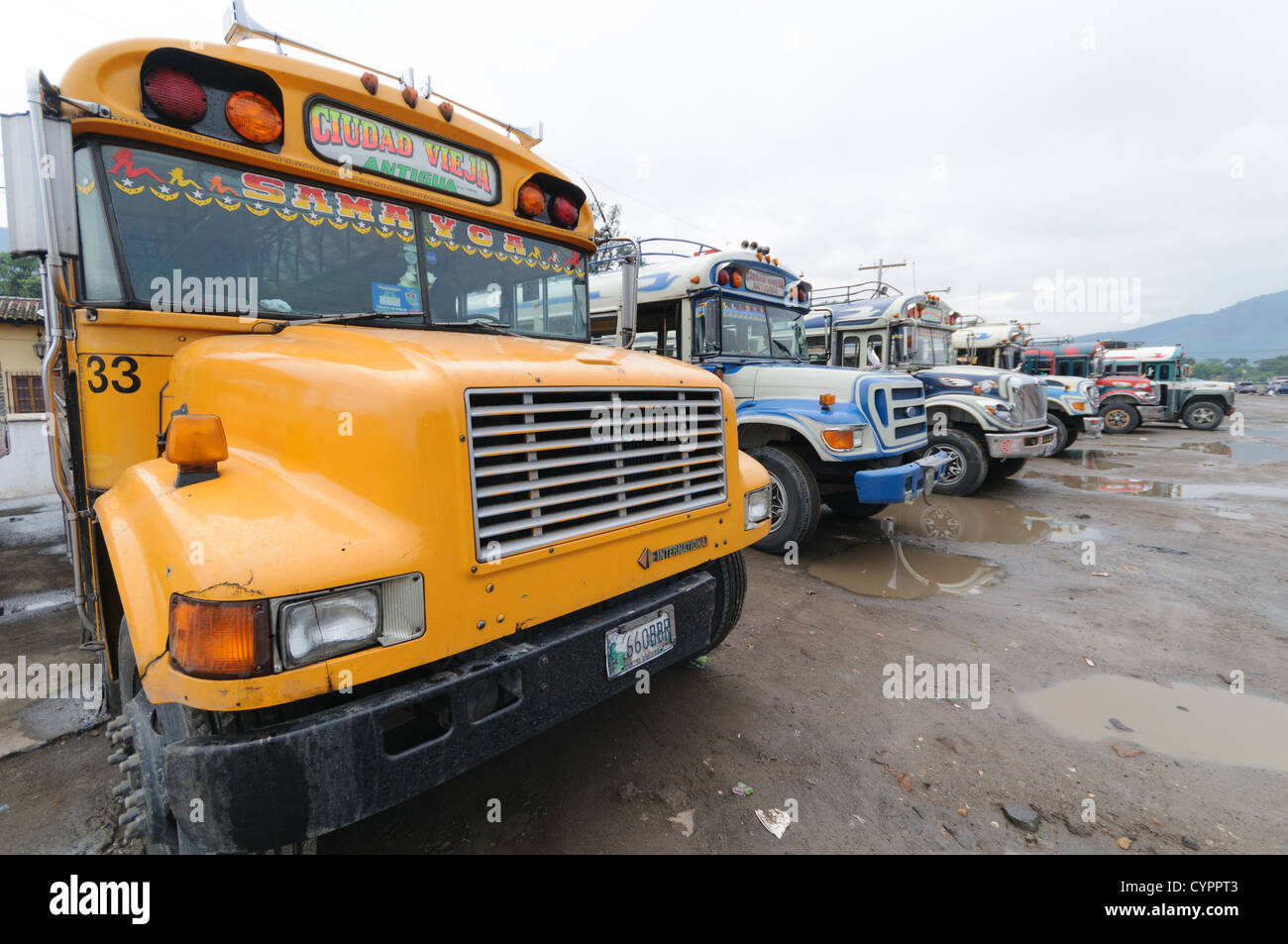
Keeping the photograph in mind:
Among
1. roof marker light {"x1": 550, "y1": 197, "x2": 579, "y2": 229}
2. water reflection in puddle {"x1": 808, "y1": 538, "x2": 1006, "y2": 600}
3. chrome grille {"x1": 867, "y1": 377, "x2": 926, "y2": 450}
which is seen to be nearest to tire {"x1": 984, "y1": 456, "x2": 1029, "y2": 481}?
chrome grille {"x1": 867, "y1": 377, "x2": 926, "y2": 450}

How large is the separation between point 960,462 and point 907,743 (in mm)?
6538

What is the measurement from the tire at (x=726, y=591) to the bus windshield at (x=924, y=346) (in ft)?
Answer: 22.9

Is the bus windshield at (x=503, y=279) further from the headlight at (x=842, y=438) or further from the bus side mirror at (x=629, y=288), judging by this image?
the headlight at (x=842, y=438)

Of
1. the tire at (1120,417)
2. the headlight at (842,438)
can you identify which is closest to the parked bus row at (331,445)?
the headlight at (842,438)

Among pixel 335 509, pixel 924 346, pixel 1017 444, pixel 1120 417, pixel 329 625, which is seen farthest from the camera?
pixel 1120 417

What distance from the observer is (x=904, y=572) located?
17.8 ft

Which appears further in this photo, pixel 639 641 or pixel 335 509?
pixel 639 641

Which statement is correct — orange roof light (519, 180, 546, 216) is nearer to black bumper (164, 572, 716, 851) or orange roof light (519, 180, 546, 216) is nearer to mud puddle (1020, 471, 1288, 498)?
black bumper (164, 572, 716, 851)

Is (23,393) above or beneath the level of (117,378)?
above

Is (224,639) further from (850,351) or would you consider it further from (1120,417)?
(1120,417)

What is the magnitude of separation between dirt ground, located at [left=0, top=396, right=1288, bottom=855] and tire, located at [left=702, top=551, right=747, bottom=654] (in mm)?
496

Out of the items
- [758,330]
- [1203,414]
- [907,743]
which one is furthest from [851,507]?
[1203,414]
